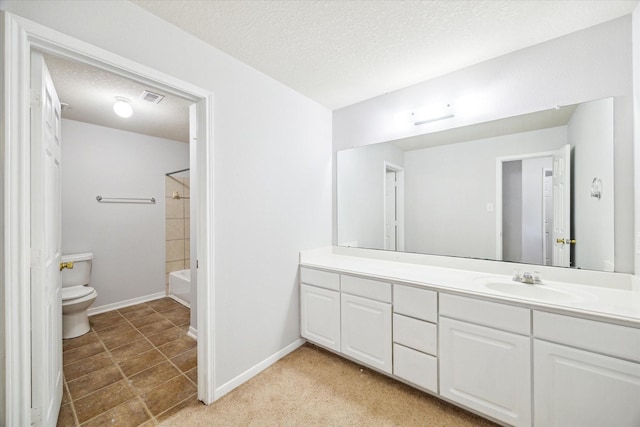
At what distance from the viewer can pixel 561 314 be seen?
1.25m

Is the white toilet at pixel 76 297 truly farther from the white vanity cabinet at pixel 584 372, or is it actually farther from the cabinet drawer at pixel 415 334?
the white vanity cabinet at pixel 584 372

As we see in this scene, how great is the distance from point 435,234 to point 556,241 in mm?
748

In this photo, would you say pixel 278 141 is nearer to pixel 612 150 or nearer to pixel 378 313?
pixel 378 313

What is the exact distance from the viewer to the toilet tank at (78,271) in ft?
A: 9.39

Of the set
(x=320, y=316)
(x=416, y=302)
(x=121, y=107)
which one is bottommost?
(x=320, y=316)

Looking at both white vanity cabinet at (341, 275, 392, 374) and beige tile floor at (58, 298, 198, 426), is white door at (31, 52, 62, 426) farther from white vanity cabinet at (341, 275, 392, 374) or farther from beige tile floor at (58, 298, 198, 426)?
white vanity cabinet at (341, 275, 392, 374)

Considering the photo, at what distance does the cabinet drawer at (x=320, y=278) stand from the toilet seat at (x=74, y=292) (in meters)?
2.29

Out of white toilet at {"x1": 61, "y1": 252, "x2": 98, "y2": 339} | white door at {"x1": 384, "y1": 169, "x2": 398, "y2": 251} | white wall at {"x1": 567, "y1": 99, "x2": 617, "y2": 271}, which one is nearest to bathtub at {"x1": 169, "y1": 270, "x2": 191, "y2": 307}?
white toilet at {"x1": 61, "y1": 252, "x2": 98, "y2": 339}

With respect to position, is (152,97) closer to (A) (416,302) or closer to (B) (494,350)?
(A) (416,302)

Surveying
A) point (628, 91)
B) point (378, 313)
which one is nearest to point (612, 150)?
point (628, 91)

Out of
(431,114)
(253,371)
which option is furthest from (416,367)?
(431,114)

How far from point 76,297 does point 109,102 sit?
1.96m

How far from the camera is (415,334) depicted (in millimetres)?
1694

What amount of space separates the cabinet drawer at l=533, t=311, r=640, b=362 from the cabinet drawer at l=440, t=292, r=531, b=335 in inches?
2.0
